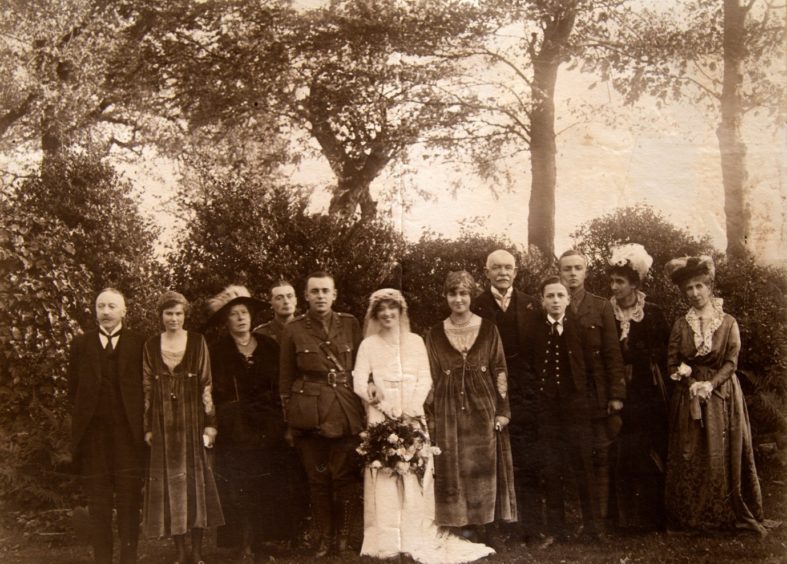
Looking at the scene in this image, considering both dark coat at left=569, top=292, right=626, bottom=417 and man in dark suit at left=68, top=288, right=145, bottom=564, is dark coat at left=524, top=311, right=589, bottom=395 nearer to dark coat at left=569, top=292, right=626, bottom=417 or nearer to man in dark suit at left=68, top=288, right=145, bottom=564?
dark coat at left=569, top=292, right=626, bottom=417

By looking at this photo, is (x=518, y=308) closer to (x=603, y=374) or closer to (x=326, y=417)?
(x=603, y=374)

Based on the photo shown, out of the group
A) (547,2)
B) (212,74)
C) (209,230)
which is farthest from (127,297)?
(547,2)

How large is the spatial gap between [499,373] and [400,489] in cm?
100

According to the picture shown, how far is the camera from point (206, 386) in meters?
4.56

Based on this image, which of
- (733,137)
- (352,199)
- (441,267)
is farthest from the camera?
(733,137)

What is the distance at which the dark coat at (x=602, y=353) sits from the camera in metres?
4.65

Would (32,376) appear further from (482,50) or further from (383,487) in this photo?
(482,50)

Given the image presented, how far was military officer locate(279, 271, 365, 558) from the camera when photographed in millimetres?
4477

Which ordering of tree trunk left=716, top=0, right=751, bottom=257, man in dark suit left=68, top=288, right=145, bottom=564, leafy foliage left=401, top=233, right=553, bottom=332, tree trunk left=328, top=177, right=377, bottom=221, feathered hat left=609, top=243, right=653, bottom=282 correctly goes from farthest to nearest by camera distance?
1. tree trunk left=716, top=0, right=751, bottom=257
2. tree trunk left=328, top=177, right=377, bottom=221
3. leafy foliage left=401, top=233, right=553, bottom=332
4. feathered hat left=609, top=243, right=653, bottom=282
5. man in dark suit left=68, top=288, right=145, bottom=564

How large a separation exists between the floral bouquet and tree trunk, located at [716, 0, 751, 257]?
2938 mm

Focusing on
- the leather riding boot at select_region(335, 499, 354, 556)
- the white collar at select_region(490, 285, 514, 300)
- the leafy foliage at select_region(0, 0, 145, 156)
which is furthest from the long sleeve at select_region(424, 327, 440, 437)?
the leafy foliage at select_region(0, 0, 145, 156)

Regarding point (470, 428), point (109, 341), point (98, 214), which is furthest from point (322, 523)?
point (98, 214)

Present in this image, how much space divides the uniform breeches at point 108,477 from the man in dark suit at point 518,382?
2460 mm

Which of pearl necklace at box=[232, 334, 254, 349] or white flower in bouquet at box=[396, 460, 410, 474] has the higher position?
pearl necklace at box=[232, 334, 254, 349]
